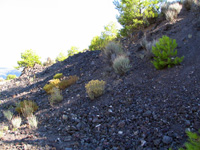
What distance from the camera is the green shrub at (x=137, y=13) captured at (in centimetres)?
1226

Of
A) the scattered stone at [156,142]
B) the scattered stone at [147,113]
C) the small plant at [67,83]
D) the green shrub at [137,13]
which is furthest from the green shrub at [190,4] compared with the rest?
the scattered stone at [156,142]

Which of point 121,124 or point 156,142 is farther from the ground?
point 121,124

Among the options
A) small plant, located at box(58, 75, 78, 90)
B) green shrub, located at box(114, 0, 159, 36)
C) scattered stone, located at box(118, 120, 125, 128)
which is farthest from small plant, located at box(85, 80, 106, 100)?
green shrub, located at box(114, 0, 159, 36)

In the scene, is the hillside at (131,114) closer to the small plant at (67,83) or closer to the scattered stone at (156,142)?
the scattered stone at (156,142)

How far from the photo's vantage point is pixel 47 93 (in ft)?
30.6

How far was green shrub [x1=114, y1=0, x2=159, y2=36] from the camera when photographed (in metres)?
12.3

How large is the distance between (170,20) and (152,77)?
233 inches

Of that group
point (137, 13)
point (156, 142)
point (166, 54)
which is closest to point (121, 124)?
point (156, 142)

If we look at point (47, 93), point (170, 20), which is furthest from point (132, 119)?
point (170, 20)

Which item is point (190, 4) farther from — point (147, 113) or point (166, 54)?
point (147, 113)

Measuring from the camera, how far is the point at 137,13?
40.9ft

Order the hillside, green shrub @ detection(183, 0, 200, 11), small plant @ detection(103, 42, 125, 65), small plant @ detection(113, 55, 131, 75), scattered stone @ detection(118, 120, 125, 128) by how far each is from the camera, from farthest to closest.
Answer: green shrub @ detection(183, 0, 200, 11), small plant @ detection(103, 42, 125, 65), small plant @ detection(113, 55, 131, 75), scattered stone @ detection(118, 120, 125, 128), the hillside

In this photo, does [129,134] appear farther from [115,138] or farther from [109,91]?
[109,91]

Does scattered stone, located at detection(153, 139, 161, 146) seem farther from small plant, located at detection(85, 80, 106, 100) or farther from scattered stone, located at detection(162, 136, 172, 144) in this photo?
small plant, located at detection(85, 80, 106, 100)
